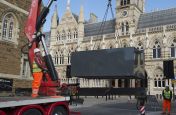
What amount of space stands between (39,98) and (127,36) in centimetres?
4151

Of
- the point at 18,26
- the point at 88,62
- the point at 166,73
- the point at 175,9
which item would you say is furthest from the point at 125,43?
the point at 88,62

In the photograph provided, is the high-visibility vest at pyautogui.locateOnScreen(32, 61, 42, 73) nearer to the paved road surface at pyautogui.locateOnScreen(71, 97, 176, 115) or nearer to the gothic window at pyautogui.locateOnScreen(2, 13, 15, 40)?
the paved road surface at pyautogui.locateOnScreen(71, 97, 176, 115)

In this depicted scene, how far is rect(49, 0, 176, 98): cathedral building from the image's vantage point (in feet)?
150

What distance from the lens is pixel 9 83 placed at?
19359 millimetres

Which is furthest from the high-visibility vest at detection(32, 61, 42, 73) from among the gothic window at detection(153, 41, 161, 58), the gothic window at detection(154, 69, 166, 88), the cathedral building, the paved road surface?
the gothic window at detection(153, 41, 161, 58)

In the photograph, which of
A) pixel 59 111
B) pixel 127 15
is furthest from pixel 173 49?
pixel 59 111

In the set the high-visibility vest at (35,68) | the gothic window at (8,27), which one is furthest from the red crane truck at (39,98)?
the gothic window at (8,27)

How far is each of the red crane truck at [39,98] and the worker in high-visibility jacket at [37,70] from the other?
0.25 meters

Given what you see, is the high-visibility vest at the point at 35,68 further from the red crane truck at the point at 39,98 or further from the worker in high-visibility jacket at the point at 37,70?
the red crane truck at the point at 39,98

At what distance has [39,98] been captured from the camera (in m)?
9.80

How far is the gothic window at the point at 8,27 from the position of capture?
796 inches

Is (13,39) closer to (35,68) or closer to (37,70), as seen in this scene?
(35,68)

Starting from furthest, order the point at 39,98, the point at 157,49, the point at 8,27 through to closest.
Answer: the point at 157,49, the point at 8,27, the point at 39,98

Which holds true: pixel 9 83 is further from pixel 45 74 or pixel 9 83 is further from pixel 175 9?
pixel 175 9
